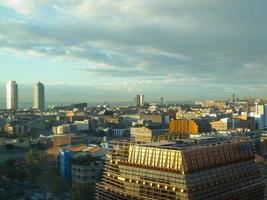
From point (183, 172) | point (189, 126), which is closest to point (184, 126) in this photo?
point (189, 126)

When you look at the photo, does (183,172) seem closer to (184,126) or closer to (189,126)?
(189,126)

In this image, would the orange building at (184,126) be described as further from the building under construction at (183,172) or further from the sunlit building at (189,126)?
the building under construction at (183,172)

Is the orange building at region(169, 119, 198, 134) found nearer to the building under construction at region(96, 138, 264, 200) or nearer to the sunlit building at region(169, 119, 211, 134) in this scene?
the sunlit building at region(169, 119, 211, 134)

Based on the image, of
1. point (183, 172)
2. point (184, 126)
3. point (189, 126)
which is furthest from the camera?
point (184, 126)

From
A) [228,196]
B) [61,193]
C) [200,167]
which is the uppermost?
[200,167]

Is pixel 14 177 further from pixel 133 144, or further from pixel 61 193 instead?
pixel 133 144

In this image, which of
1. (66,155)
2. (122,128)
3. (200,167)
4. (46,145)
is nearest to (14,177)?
(66,155)

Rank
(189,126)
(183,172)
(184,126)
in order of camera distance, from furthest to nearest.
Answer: (184,126) < (189,126) < (183,172)
